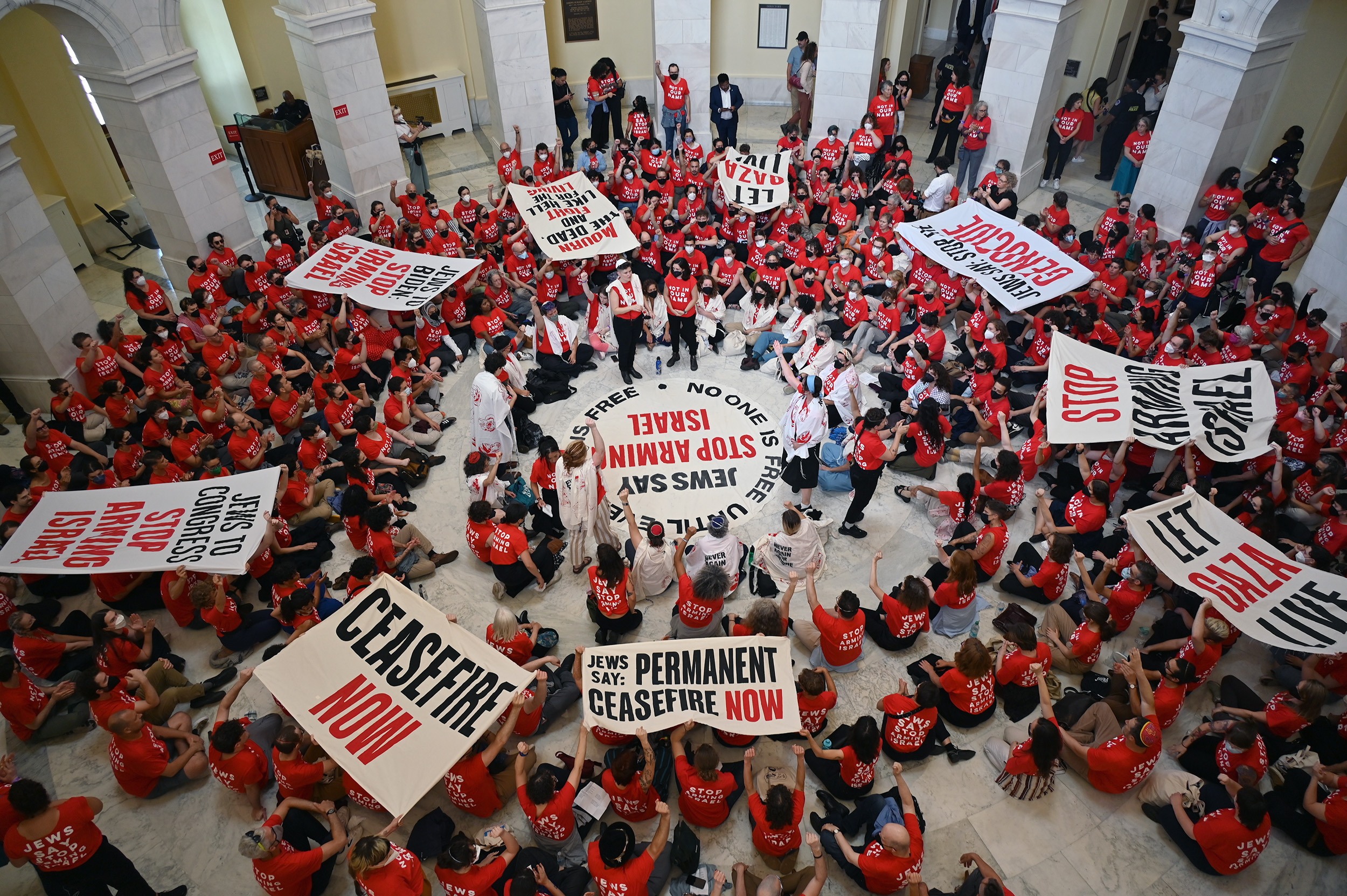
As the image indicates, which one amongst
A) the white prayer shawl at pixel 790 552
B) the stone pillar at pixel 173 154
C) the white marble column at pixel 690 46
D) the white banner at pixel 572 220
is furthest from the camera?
the white marble column at pixel 690 46

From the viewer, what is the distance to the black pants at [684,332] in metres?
13.1

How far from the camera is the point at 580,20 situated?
20.3 m

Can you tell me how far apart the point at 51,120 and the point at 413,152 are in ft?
21.1

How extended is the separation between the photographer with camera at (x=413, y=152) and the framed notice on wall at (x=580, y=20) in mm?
4558

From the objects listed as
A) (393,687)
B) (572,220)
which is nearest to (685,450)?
(572,220)

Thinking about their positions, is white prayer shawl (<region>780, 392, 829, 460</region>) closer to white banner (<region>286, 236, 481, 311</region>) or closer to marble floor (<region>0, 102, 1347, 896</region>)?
marble floor (<region>0, 102, 1347, 896</region>)

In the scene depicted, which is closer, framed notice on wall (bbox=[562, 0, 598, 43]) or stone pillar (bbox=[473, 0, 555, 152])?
stone pillar (bbox=[473, 0, 555, 152])

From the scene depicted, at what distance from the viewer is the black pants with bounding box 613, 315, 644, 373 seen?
41.5ft

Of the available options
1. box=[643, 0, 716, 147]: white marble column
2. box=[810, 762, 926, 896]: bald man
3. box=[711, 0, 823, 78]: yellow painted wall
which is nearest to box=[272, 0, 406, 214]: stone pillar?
box=[643, 0, 716, 147]: white marble column

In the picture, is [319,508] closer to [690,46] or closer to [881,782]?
[881,782]

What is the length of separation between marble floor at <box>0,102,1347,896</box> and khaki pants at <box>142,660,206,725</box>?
0.33 meters

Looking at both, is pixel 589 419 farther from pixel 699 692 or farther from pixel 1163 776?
pixel 1163 776

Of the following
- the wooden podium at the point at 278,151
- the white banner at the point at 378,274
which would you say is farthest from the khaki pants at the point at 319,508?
the wooden podium at the point at 278,151

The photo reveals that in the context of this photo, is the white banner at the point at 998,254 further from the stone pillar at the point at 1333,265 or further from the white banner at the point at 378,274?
the white banner at the point at 378,274
